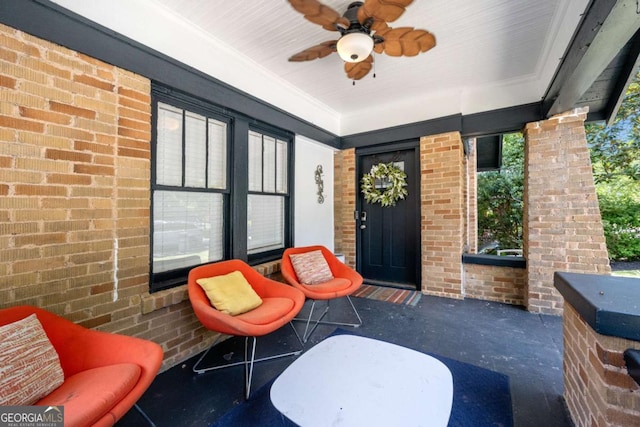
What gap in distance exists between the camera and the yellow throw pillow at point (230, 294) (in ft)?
6.65

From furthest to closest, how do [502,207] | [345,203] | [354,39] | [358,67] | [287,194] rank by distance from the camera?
[502,207], [345,203], [287,194], [358,67], [354,39]

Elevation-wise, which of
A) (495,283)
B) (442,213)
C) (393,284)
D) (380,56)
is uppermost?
(380,56)

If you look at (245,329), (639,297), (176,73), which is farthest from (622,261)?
(176,73)

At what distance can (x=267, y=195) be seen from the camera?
331 centimetres

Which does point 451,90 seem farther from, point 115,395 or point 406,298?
point 115,395

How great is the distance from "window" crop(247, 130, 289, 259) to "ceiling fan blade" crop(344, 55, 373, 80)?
1244 mm

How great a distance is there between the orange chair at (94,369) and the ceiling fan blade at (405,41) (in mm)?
2541

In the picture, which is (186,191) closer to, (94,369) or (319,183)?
(94,369)

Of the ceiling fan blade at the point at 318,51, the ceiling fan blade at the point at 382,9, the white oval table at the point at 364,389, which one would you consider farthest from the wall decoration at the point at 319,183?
the white oval table at the point at 364,389

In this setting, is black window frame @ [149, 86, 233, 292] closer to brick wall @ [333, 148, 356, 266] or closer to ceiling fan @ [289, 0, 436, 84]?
ceiling fan @ [289, 0, 436, 84]

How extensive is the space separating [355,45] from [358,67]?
2.19 feet

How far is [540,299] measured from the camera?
3.05 metres

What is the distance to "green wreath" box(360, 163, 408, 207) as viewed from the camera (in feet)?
13.2

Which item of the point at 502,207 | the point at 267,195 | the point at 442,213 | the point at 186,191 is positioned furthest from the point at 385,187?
the point at 502,207
